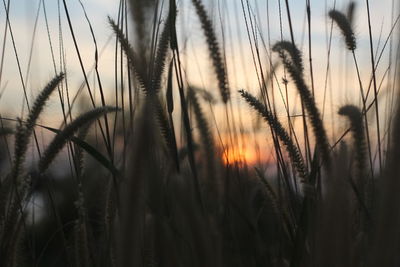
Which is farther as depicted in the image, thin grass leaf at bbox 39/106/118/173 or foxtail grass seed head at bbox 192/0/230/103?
foxtail grass seed head at bbox 192/0/230/103

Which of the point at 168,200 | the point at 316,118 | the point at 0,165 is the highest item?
the point at 0,165

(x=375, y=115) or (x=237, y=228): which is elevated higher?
(x=375, y=115)

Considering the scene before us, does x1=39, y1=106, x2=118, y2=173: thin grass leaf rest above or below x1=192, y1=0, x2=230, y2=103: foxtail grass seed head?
below

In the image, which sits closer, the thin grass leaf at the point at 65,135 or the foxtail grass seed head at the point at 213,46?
the thin grass leaf at the point at 65,135

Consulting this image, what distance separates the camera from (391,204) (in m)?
0.58

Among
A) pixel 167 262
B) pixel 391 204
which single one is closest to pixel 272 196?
pixel 167 262

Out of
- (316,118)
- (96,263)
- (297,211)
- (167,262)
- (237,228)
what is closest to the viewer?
(167,262)

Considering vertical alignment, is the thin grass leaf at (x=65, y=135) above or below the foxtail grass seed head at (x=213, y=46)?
below

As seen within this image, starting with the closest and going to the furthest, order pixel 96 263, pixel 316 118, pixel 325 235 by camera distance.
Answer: pixel 325 235, pixel 316 118, pixel 96 263

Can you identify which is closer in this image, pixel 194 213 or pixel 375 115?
pixel 194 213

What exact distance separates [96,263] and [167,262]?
0.61 meters

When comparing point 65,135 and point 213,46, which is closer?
point 65,135

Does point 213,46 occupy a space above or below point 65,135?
above

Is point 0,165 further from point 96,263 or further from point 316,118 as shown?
point 316,118
